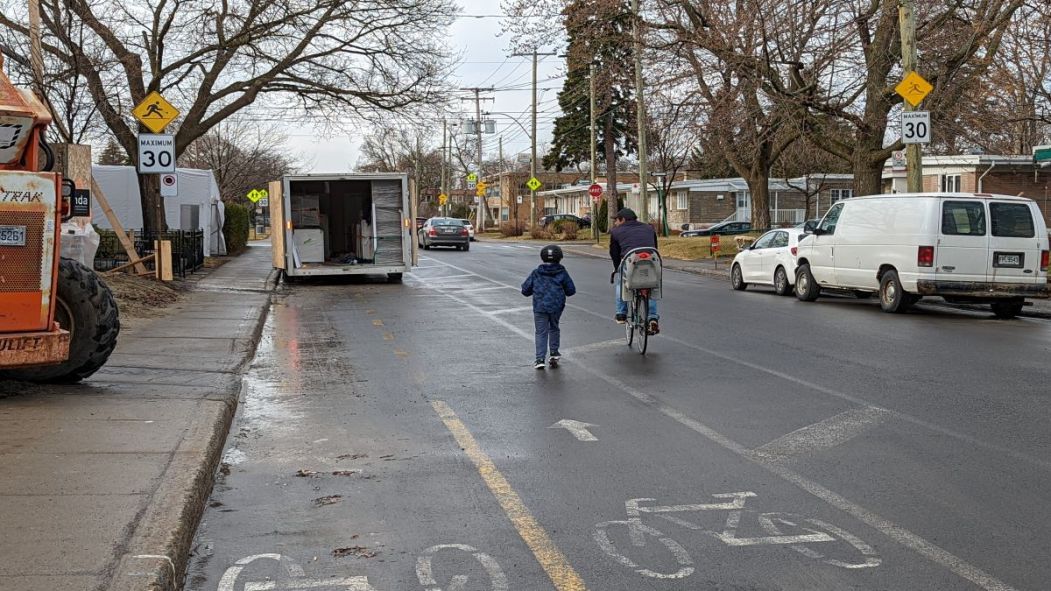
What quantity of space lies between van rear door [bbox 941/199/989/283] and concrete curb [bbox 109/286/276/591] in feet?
42.1

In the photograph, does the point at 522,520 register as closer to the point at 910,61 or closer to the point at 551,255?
the point at 551,255

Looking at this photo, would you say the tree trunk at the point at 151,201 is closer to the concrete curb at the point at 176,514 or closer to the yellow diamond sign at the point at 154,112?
the yellow diamond sign at the point at 154,112

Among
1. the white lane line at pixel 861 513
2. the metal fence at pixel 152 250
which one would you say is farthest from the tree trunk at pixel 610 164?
the white lane line at pixel 861 513

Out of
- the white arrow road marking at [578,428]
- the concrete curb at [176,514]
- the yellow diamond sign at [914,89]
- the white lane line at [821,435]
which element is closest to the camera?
the concrete curb at [176,514]

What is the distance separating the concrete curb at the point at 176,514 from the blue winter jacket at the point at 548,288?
405 cm

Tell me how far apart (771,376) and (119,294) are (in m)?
11.2

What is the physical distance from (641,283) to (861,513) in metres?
6.62

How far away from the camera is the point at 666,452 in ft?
24.8

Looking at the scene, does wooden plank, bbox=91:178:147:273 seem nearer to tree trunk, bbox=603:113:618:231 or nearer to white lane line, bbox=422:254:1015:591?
white lane line, bbox=422:254:1015:591

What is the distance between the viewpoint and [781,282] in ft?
74.3

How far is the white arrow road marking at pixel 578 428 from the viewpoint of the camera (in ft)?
26.3

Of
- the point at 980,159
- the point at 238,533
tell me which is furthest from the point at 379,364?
the point at 980,159

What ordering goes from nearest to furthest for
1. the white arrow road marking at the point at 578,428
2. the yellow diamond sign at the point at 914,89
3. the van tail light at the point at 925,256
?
the white arrow road marking at the point at 578,428
the van tail light at the point at 925,256
the yellow diamond sign at the point at 914,89

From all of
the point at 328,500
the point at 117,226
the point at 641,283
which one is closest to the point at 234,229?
the point at 117,226
